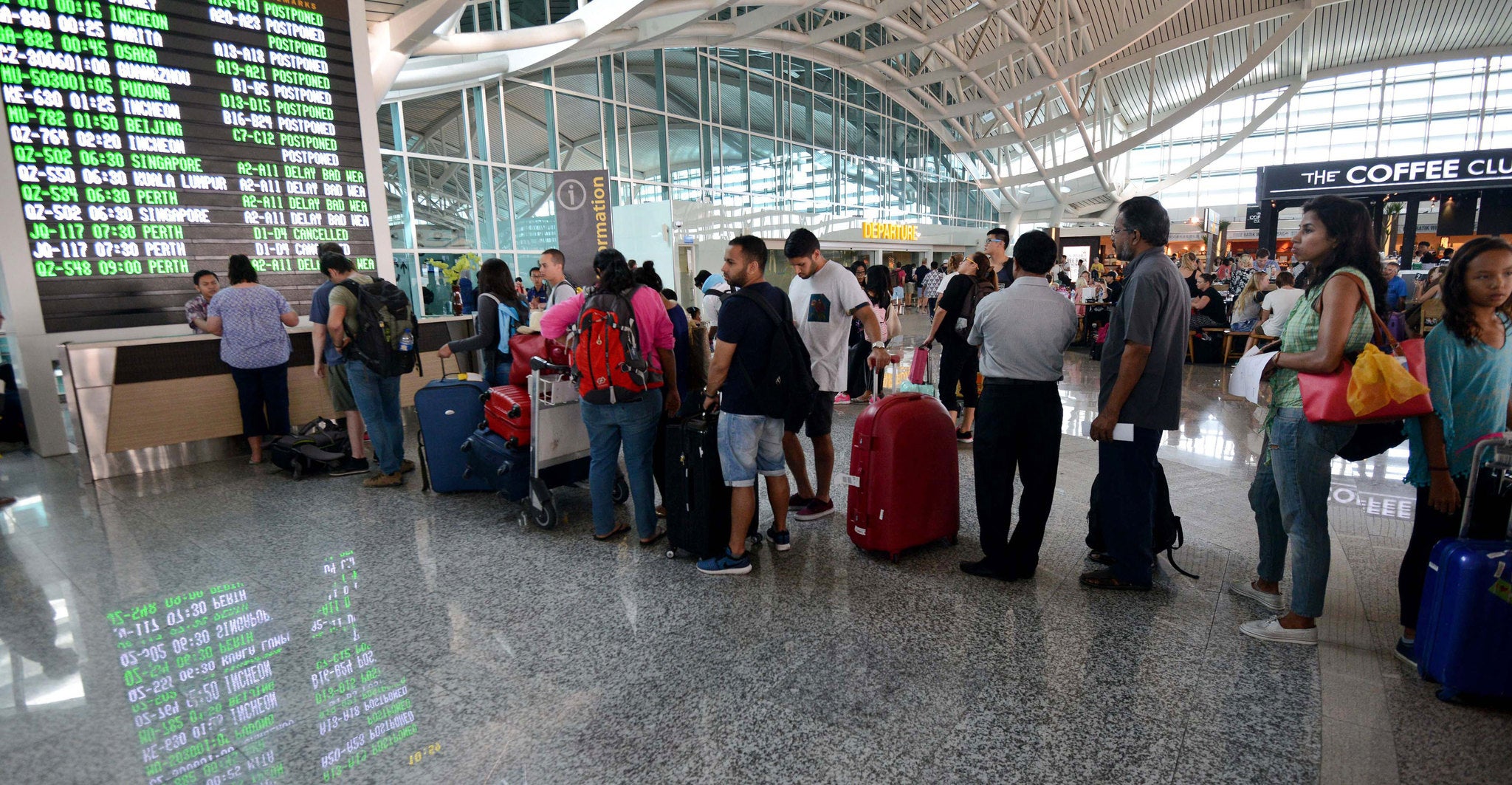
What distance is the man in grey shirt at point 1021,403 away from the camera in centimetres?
299

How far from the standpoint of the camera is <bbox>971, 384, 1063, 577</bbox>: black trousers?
3.04 metres

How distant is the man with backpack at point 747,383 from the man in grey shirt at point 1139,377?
52.4 inches

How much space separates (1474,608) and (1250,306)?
30.0ft

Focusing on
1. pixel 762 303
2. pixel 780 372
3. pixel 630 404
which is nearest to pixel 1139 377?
pixel 780 372

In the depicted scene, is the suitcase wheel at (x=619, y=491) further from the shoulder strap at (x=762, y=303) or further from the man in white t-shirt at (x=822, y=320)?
the shoulder strap at (x=762, y=303)

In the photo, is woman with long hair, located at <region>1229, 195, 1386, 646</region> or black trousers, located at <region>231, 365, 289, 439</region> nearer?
woman with long hair, located at <region>1229, 195, 1386, 646</region>

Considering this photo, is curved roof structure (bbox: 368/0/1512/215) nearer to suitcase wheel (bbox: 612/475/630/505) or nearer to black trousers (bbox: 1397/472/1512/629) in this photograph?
suitcase wheel (bbox: 612/475/630/505)

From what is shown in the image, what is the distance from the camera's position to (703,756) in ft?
6.72

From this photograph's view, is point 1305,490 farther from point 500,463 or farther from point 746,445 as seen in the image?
point 500,463

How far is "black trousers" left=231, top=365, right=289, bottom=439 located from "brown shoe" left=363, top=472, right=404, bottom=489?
1489mm

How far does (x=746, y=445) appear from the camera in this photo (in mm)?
3160

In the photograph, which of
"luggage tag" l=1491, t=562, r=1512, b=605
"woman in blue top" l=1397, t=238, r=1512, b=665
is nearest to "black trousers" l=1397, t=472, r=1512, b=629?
"woman in blue top" l=1397, t=238, r=1512, b=665

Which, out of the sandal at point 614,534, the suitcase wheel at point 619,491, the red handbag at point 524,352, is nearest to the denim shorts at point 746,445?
the sandal at point 614,534

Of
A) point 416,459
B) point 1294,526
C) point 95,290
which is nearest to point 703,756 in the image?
point 1294,526
